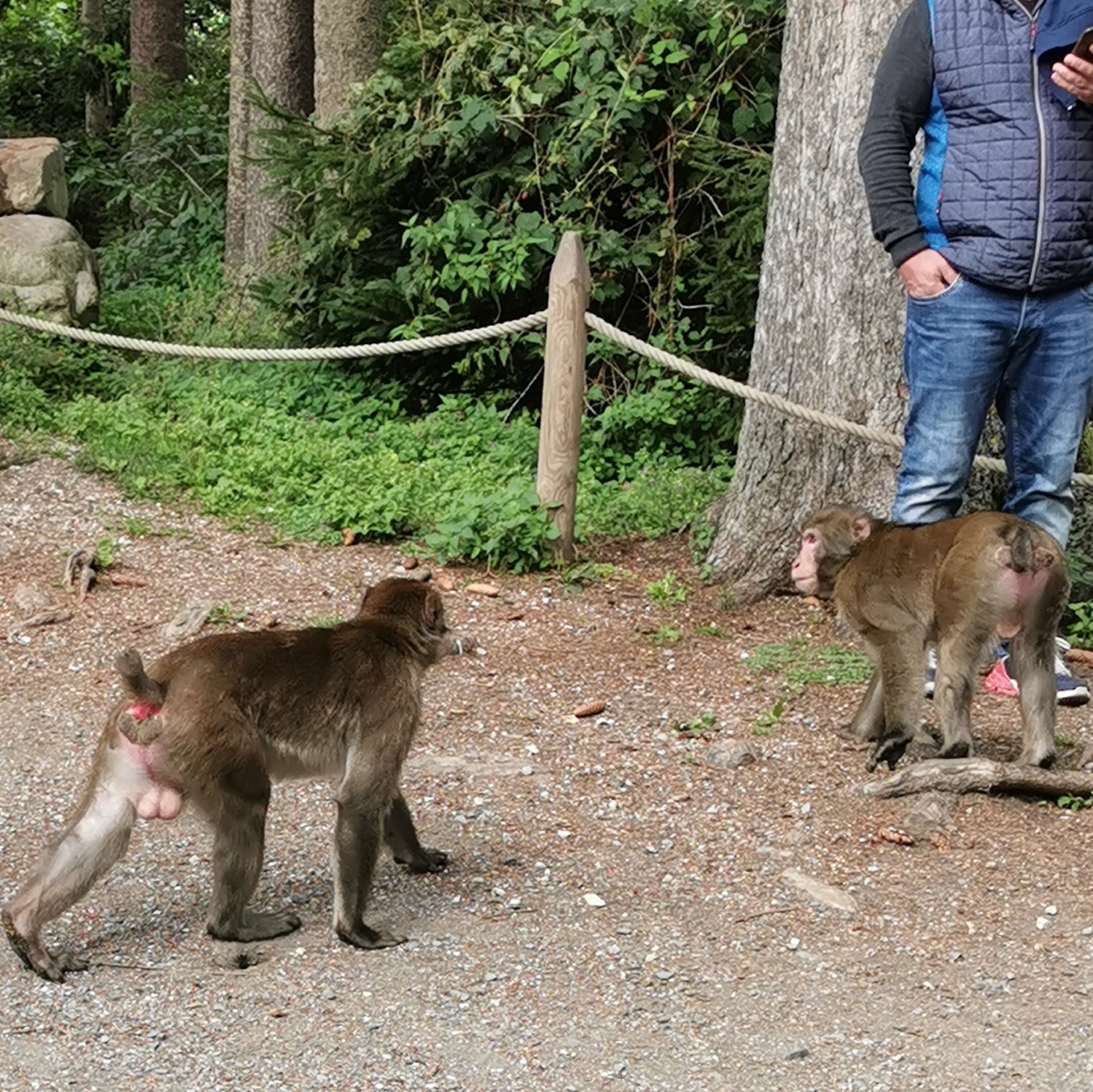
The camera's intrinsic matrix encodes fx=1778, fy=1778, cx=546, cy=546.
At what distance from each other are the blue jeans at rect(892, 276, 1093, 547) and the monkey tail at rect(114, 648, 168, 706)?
300cm

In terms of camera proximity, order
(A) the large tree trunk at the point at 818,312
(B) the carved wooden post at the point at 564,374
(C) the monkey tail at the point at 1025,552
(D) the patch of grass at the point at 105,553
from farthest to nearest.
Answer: (D) the patch of grass at the point at 105,553 < (B) the carved wooden post at the point at 564,374 < (A) the large tree trunk at the point at 818,312 < (C) the monkey tail at the point at 1025,552

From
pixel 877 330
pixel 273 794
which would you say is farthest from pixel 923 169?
pixel 273 794

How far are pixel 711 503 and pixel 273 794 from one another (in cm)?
354

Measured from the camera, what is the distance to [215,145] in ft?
53.3

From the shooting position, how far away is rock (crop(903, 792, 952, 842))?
6062mm

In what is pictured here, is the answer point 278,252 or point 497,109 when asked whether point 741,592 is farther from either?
point 278,252

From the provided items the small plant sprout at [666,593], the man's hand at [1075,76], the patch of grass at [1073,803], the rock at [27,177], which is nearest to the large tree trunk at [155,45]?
the rock at [27,177]

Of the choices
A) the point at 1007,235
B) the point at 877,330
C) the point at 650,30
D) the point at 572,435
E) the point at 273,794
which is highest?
the point at 650,30

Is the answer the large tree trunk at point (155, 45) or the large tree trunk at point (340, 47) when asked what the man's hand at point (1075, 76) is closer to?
the large tree trunk at point (340, 47)

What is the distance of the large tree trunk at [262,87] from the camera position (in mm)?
14086

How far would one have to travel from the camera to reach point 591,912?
5535 mm

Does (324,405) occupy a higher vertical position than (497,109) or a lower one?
A: lower

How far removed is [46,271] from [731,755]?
749cm

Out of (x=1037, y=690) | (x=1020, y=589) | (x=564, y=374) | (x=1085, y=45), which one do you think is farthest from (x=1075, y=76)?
(x=564, y=374)
